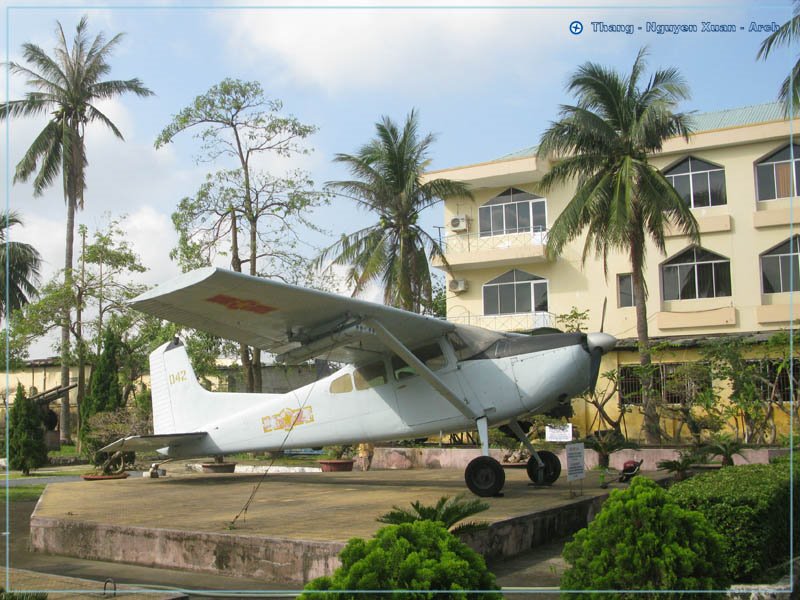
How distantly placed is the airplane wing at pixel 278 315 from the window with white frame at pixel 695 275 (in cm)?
2024

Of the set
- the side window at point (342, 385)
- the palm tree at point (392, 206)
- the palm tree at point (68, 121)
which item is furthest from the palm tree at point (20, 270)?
the side window at point (342, 385)

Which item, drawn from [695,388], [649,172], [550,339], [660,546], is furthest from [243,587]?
[649,172]

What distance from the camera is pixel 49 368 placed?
47500 mm

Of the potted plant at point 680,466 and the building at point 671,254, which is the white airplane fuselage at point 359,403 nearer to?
the potted plant at point 680,466

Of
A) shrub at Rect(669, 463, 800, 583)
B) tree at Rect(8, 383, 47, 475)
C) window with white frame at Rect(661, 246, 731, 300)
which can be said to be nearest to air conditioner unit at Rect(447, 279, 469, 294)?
window with white frame at Rect(661, 246, 731, 300)

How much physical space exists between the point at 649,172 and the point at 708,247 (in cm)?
846

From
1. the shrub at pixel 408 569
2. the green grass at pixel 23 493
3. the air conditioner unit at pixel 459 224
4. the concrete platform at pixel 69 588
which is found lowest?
the green grass at pixel 23 493

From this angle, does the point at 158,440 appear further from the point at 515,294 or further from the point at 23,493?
the point at 515,294

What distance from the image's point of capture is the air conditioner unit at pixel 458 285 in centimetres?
3322

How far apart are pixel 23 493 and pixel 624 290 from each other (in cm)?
2326

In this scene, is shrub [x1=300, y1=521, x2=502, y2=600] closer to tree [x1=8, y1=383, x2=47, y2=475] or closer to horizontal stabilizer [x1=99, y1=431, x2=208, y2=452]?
horizontal stabilizer [x1=99, y1=431, x2=208, y2=452]

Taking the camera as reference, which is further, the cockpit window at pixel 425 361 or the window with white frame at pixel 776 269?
the window with white frame at pixel 776 269

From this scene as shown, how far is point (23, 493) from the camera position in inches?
658

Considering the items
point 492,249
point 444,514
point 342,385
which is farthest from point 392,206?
point 444,514
